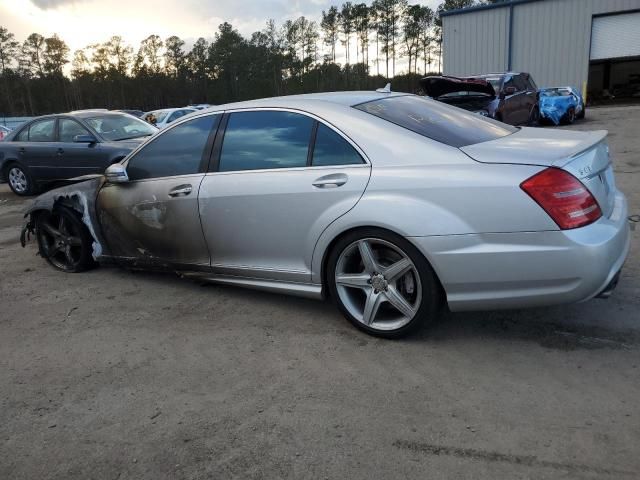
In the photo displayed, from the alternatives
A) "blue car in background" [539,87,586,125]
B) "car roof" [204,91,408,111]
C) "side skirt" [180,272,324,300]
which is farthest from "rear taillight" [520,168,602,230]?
"blue car in background" [539,87,586,125]

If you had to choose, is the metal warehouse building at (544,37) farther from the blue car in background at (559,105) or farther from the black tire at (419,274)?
the black tire at (419,274)

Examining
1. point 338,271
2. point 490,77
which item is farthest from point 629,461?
point 490,77

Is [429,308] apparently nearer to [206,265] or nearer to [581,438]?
[581,438]

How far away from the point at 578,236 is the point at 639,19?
1150 inches

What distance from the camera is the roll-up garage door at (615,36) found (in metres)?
26.0

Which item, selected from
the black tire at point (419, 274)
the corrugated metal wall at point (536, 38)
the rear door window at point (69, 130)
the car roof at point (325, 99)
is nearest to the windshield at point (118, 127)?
the rear door window at point (69, 130)

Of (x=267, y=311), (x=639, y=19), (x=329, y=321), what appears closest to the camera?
(x=329, y=321)

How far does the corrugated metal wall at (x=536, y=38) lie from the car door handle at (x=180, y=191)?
28005 millimetres

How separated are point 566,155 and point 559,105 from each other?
595 inches

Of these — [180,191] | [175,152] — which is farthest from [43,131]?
[180,191]

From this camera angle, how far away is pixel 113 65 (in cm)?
7994

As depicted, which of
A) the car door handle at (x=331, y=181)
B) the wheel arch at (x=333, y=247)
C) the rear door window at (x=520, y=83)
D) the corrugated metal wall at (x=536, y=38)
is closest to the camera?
the wheel arch at (x=333, y=247)

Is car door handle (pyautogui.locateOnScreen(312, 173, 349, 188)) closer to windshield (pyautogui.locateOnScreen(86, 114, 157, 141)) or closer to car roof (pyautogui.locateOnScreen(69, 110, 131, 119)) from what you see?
windshield (pyautogui.locateOnScreen(86, 114, 157, 141))

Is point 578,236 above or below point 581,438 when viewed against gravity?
above
